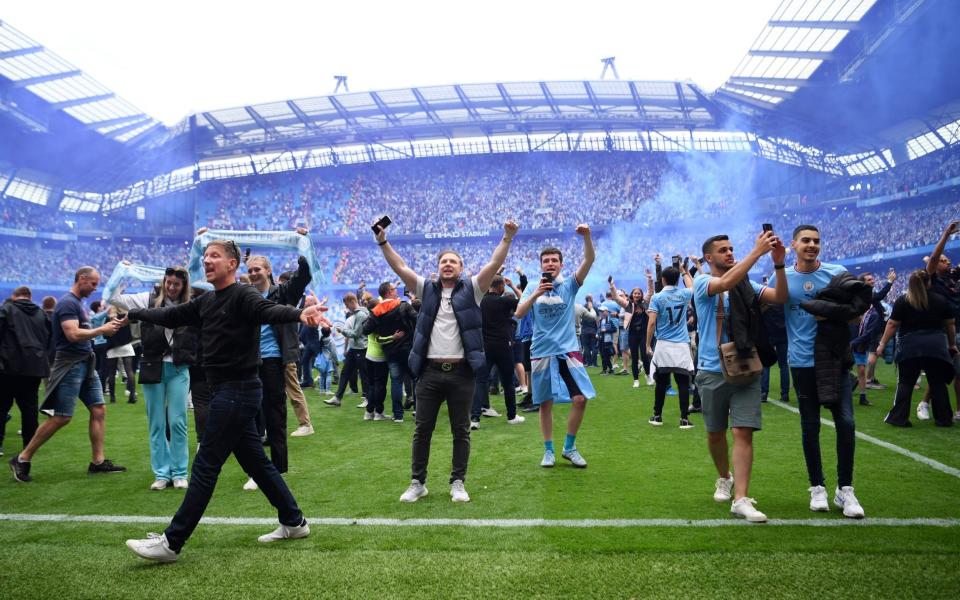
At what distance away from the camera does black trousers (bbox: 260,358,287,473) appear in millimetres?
6129

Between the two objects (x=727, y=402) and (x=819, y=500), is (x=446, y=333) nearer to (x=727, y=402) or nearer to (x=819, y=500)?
(x=727, y=402)

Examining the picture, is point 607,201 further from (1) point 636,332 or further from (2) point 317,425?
(2) point 317,425

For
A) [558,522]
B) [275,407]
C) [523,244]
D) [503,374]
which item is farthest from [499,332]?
[523,244]

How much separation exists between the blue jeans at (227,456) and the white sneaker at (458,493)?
1356mm

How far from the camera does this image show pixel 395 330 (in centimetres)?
991

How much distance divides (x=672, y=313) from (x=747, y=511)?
451 centimetres

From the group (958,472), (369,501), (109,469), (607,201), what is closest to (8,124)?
(607,201)

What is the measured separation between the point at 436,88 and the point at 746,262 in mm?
39723

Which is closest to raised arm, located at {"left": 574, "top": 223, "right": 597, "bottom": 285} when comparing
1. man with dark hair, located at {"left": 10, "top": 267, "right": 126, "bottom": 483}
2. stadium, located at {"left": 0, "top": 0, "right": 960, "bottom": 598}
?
stadium, located at {"left": 0, "top": 0, "right": 960, "bottom": 598}

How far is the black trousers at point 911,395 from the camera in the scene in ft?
26.8

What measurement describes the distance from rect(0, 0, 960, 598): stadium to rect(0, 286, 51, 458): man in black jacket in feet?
2.39

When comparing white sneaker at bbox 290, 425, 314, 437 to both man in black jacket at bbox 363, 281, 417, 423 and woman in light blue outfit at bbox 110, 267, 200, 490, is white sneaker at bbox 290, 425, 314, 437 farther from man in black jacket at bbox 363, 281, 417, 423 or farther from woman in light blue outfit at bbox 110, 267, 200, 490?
woman in light blue outfit at bbox 110, 267, 200, 490

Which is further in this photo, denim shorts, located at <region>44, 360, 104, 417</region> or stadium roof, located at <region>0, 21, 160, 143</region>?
stadium roof, located at <region>0, 21, 160, 143</region>

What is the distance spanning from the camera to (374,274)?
4762cm
